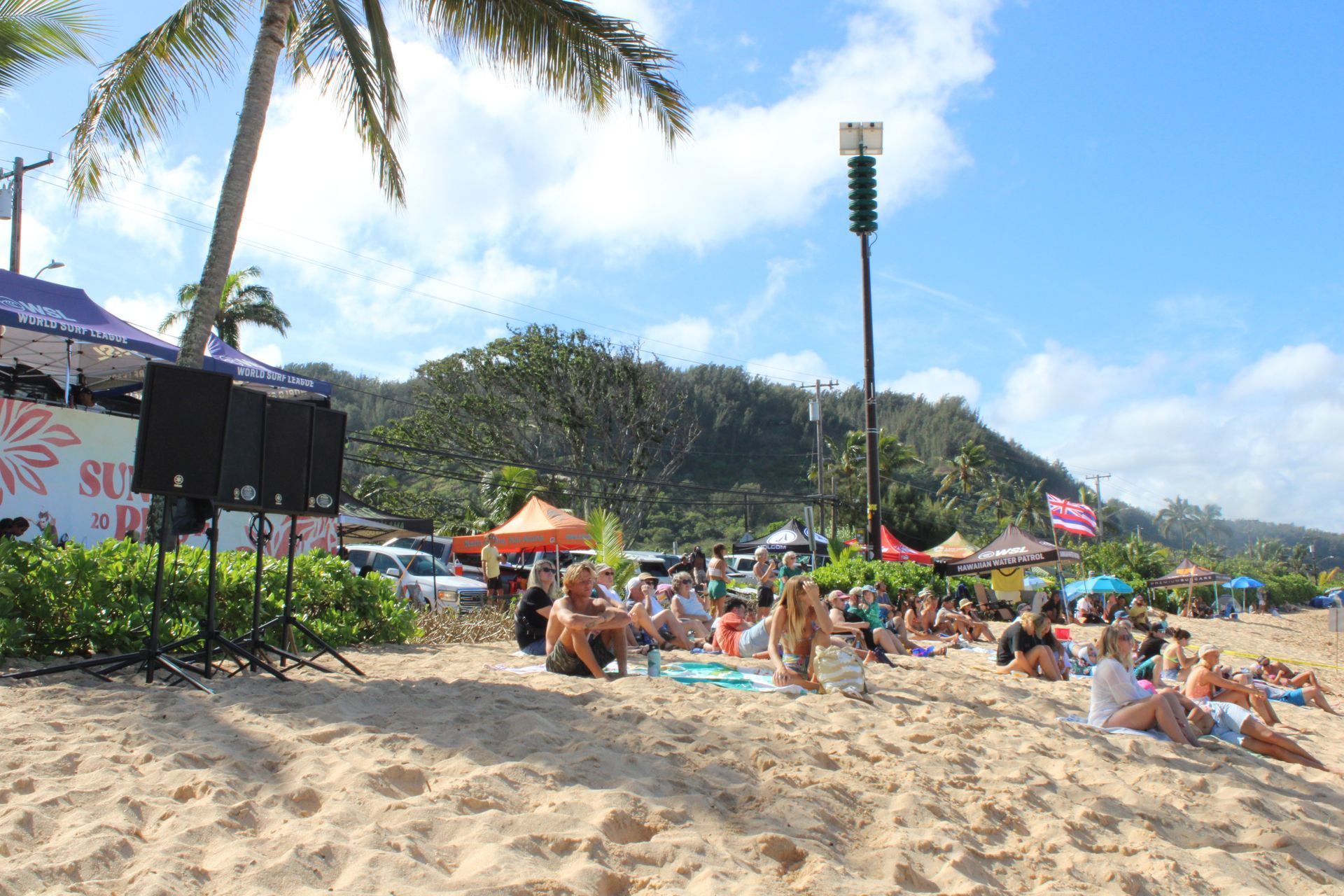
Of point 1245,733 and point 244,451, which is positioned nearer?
point 244,451

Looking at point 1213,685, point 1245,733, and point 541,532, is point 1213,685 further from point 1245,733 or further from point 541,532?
point 541,532

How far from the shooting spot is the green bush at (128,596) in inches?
243

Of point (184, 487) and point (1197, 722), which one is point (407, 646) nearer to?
point (184, 487)

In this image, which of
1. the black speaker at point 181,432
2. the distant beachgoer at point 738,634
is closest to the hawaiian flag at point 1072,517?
the distant beachgoer at point 738,634

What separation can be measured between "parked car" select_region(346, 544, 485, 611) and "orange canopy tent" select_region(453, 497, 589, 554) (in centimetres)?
101

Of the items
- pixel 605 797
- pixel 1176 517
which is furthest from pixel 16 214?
A: pixel 1176 517

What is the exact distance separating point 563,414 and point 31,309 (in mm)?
23866

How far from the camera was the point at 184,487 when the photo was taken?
573 cm

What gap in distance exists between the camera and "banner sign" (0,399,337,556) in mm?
10062

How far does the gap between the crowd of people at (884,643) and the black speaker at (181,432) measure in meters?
2.61

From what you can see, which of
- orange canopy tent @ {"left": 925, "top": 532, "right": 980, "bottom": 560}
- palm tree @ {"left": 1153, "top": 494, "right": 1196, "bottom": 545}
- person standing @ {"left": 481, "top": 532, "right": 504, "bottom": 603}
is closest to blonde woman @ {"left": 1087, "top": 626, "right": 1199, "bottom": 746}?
person standing @ {"left": 481, "top": 532, "right": 504, "bottom": 603}

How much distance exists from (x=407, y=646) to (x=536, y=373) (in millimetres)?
26228

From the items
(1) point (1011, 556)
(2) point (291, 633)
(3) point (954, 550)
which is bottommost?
(2) point (291, 633)

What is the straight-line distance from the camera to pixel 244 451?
630 centimetres
